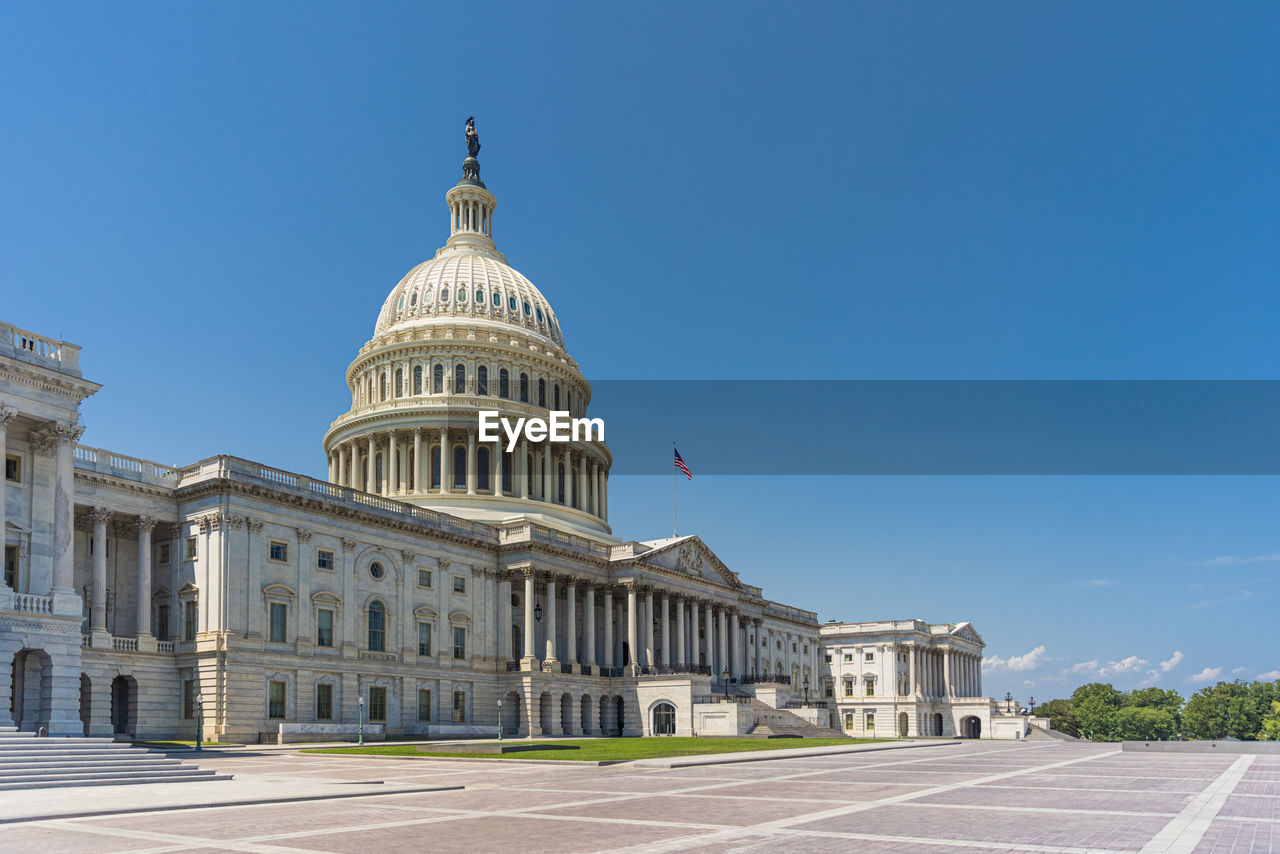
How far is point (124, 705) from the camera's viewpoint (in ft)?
206

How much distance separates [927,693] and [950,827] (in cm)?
14642

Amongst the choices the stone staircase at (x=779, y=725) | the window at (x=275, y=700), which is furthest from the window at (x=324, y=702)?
the stone staircase at (x=779, y=725)

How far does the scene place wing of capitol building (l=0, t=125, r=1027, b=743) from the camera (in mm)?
48406

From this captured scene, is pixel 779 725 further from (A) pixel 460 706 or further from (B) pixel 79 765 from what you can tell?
(B) pixel 79 765

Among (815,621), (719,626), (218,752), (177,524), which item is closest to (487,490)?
(719,626)

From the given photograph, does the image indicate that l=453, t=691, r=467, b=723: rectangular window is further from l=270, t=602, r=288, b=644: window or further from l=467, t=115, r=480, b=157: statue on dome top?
l=467, t=115, r=480, b=157: statue on dome top

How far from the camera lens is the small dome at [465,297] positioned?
11219cm

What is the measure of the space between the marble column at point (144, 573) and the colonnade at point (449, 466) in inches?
1354

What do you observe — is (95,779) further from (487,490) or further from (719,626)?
(719,626)

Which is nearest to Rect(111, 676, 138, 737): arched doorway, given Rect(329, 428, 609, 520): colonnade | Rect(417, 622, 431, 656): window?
Rect(417, 622, 431, 656): window

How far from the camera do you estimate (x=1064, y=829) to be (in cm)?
2134

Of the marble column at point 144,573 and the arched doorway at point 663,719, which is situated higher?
the marble column at point 144,573

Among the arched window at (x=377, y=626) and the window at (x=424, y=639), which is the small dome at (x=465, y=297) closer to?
the window at (x=424, y=639)

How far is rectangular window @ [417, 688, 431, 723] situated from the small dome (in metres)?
42.9
